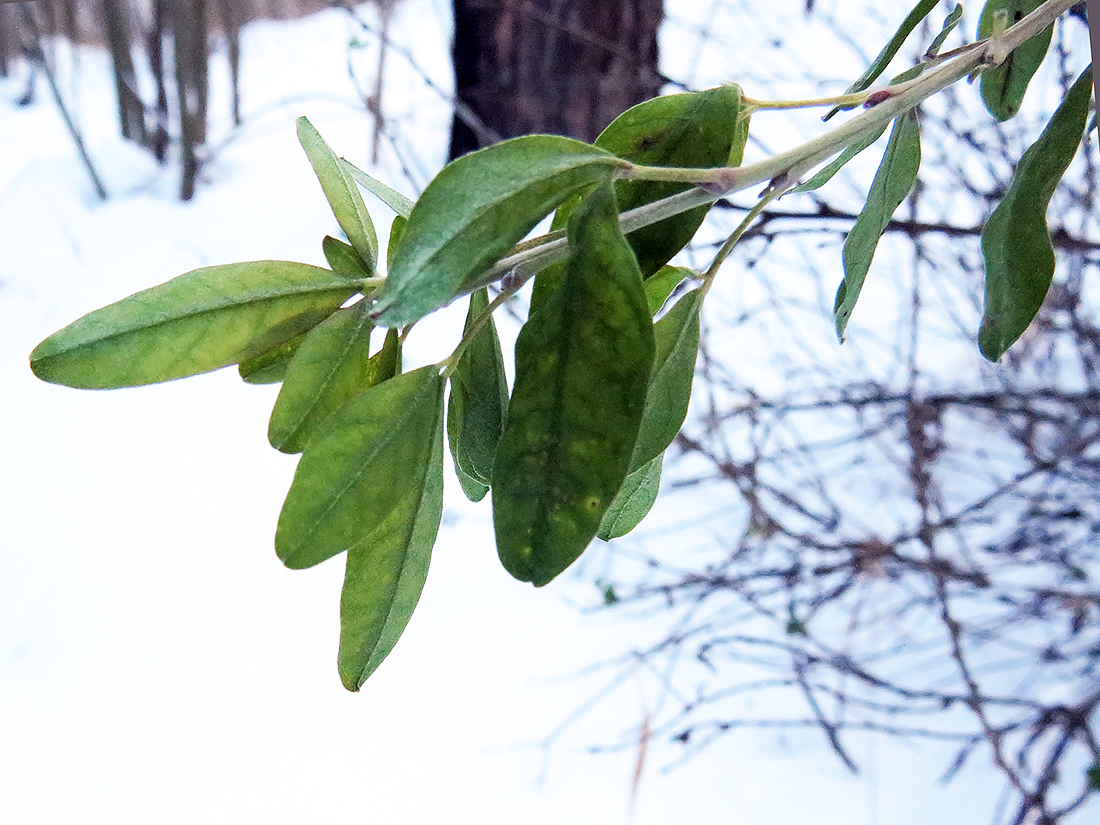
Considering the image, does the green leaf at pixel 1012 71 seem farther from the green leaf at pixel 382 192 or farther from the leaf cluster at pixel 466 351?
the green leaf at pixel 382 192

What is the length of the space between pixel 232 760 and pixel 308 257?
715 mm

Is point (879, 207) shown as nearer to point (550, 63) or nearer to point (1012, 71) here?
point (1012, 71)

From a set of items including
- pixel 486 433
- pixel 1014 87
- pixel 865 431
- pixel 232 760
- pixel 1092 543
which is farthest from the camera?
pixel 865 431

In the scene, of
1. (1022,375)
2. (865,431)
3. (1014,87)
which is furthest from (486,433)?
(1022,375)

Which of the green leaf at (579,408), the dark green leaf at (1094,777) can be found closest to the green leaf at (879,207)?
the green leaf at (579,408)

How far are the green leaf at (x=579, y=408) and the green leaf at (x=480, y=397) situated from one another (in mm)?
39

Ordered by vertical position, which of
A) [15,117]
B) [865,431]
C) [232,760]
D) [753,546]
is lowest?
[232,760]

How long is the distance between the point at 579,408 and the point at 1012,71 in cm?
25

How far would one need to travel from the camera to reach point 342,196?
0.23 metres

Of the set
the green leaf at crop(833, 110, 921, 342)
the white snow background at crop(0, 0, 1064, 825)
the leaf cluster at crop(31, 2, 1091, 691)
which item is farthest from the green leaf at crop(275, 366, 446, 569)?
the white snow background at crop(0, 0, 1064, 825)

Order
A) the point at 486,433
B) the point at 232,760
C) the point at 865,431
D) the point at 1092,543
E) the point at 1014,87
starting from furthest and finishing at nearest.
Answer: the point at 865,431
the point at 1092,543
the point at 232,760
the point at 1014,87
the point at 486,433

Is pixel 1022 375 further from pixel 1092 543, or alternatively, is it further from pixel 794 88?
pixel 794 88

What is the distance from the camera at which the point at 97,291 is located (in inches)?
52.6

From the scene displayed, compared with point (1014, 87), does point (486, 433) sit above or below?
below
